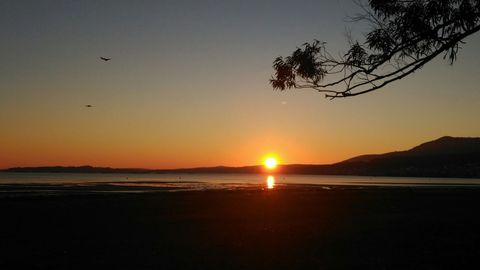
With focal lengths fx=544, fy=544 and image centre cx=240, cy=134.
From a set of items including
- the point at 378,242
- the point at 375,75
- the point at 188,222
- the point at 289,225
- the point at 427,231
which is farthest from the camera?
the point at 188,222

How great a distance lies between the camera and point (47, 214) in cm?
3136

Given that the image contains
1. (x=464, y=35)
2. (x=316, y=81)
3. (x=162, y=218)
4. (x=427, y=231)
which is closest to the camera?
(x=464, y=35)

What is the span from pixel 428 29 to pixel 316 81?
8.61 ft

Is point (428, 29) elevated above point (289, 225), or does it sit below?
above

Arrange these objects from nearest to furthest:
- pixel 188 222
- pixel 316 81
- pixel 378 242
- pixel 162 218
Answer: pixel 316 81 → pixel 378 242 → pixel 188 222 → pixel 162 218

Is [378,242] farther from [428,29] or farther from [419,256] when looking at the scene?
[428,29]

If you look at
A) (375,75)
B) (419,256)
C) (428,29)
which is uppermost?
(428,29)

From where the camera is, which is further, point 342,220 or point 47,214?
point 47,214

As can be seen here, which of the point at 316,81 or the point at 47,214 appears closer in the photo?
the point at 316,81

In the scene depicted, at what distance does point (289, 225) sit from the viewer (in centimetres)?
2458

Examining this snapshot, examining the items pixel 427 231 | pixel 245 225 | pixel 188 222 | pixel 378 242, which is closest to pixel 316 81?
pixel 378 242

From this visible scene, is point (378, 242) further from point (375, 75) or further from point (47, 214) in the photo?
point (47, 214)

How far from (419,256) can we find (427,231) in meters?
6.25

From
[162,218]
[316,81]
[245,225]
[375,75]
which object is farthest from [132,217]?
[375,75]
